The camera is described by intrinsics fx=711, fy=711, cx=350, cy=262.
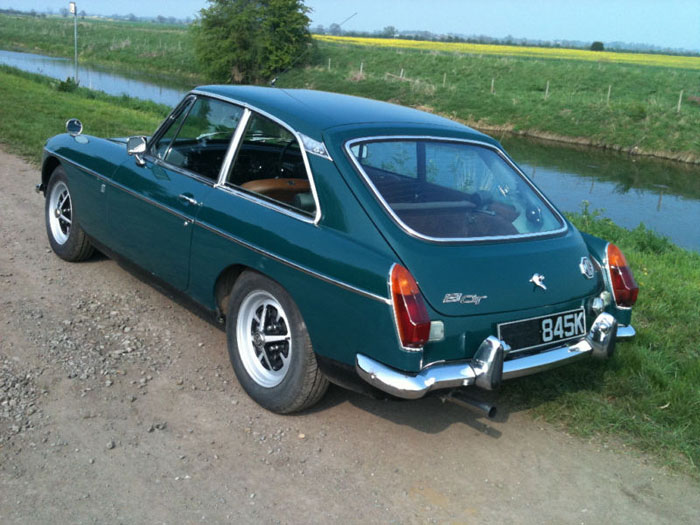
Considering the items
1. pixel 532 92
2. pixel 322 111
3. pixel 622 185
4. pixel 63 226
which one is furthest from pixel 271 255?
pixel 532 92

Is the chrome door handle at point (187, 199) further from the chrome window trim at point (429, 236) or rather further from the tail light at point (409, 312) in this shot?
the tail light at point (409, 312)

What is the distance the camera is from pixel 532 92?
36.1 m

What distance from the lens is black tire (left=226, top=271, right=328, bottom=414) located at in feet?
11.5

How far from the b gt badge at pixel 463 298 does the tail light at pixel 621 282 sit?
42.3 inches

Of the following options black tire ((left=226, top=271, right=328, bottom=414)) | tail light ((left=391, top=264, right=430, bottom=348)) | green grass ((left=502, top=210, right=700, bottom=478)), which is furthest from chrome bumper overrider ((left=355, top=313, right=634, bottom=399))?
green grass ((left=502, top=210, right=700, bottom=478))

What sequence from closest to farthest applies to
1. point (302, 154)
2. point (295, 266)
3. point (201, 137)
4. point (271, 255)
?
1. point (295, 266)
2. point (271, 255)
3. point (302, 154)
4. point (201, 137)

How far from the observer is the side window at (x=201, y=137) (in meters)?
4.27

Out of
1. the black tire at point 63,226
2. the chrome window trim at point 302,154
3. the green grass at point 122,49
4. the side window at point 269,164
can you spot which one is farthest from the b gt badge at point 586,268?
the green grass at point 122,49

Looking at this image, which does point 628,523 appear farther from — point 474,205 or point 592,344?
point 474,205

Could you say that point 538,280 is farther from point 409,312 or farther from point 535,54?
point 535,54

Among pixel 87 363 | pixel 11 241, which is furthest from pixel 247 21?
pixel 87 363

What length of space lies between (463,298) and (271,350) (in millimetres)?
1166

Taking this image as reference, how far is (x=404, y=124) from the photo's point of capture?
3.96 m

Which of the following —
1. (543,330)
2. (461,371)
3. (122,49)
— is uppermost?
(122,49)
